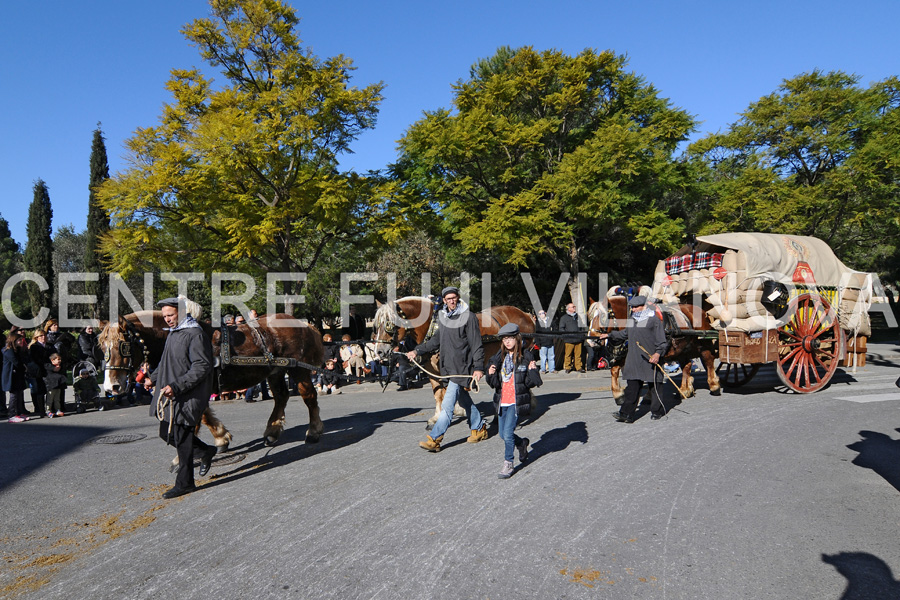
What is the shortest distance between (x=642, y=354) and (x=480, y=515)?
4194mm

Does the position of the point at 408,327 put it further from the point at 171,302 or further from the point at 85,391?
the point at 85,391

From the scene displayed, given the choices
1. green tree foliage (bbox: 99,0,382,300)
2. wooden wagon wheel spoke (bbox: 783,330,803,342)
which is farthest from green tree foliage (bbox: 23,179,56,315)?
wooden wagon wheel spoke (bbox: 783,330,803,342)

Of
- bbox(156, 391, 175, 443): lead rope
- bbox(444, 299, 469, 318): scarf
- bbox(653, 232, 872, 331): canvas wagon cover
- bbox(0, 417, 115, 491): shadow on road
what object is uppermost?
bbox(653, 232, 872, 331): canvas wagon cover

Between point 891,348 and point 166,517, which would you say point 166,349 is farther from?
point 891,348

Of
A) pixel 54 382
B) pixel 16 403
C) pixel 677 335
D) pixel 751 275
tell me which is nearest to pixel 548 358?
pixel 677 335

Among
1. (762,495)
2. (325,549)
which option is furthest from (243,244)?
(762,495)

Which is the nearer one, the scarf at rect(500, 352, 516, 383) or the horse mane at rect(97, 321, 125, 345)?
the scarf at rect(500, 352, 516, 383)

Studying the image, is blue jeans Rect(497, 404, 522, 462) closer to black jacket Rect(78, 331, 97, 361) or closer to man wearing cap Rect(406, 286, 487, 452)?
man wearing cap Rect(406, 286, 487, 452)

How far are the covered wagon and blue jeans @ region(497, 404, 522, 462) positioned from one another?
5.13 meters

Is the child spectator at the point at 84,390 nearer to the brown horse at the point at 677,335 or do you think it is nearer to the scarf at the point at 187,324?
the scarf at the point at 187,324

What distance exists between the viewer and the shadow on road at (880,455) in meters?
5.62

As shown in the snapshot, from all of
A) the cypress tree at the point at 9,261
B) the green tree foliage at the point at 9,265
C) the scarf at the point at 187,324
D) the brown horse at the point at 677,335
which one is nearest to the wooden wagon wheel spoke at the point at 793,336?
the brown horse at the point at 677,335

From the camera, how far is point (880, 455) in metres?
6.23

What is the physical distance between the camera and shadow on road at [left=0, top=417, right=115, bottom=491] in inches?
263
